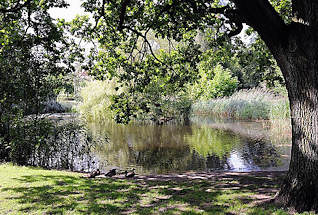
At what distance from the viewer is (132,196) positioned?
5.01 m

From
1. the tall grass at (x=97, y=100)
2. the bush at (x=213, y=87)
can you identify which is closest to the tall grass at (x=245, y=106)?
the bush at (x=213, y=87)

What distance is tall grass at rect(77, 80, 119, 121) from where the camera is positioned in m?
20.8

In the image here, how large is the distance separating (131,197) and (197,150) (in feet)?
24.4

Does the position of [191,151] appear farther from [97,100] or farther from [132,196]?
[97,100]

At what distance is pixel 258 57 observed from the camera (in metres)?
10.0

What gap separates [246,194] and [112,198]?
2.46 metres

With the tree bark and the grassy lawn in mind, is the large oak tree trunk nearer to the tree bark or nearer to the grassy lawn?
the tree bark

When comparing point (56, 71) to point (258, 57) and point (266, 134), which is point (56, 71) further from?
point (266, 134)

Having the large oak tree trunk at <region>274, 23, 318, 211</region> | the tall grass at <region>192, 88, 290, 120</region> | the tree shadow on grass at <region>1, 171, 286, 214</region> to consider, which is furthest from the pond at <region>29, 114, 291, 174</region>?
the large oak tree trunk at <region>274, 23, 318, 211</region>

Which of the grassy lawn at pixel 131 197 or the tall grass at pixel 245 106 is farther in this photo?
the tall grass at pixel 245 106

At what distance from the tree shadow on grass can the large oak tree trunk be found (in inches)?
30.6

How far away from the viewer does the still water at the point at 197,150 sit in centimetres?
962

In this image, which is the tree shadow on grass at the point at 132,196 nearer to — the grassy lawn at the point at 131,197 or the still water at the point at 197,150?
the grassy lawn at the point at 131,197

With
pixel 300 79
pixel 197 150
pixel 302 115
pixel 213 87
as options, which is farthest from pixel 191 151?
Result: pixel 213 87
